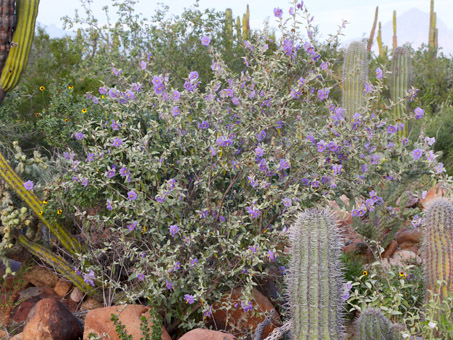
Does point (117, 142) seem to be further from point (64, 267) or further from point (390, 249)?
point (390, 249)

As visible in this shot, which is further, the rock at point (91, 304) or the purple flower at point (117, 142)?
the rock at point (91, 304)

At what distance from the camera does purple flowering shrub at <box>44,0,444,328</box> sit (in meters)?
3.57

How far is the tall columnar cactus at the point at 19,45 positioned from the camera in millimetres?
5391

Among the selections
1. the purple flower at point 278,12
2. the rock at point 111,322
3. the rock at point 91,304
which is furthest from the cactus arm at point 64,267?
the purple flower at point 278,12

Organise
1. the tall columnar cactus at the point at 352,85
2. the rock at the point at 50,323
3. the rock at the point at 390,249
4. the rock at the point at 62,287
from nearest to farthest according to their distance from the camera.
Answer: the rock at the point at 50,323 < the rock at the point at 62,287 < the rock at the point at 390,249 < the tall columnar cactus at the point at 352,85

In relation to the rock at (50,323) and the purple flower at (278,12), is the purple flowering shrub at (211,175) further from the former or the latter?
the rock at (50,323)

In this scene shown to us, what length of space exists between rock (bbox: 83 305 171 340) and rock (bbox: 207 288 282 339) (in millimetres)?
428

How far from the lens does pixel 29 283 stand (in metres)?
4.72

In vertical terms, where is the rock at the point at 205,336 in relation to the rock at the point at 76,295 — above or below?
below

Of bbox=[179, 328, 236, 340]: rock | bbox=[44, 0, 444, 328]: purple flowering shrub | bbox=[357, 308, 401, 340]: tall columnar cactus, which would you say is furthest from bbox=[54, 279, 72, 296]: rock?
bbox=[357, 308, 401, 340]: tall columnar cactus

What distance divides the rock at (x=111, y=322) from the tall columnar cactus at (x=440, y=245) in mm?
1822

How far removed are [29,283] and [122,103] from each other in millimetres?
1885

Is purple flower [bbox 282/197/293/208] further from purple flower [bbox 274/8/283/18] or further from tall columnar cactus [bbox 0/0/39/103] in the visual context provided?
tall columnar cactus [bbox 0/0/39/103]

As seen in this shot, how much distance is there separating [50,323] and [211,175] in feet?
4.90
